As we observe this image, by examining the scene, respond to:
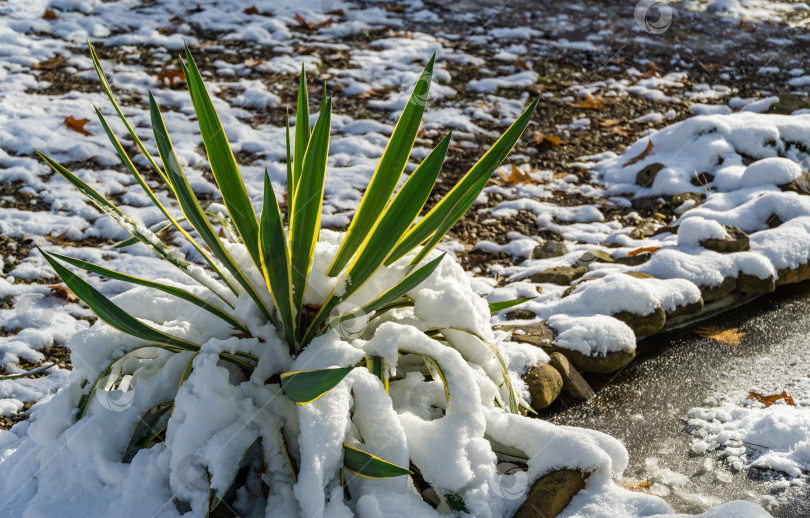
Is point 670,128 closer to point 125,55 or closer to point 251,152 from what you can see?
point 251,152

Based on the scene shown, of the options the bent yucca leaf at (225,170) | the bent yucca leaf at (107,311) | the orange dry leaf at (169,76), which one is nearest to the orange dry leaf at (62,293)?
the bent yucca leaf at (107,311)

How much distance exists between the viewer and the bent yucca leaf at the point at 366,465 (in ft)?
4.61

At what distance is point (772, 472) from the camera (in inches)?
77.2

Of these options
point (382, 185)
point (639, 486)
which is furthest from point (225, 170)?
point (639, 486)

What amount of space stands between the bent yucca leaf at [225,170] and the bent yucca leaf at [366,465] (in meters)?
0.49

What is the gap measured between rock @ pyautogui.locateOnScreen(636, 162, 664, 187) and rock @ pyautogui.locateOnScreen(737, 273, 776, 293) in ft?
3.97

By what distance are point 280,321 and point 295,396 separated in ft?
1.08

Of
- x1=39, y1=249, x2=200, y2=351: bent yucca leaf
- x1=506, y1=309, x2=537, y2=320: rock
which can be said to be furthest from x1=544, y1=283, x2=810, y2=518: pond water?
x1=39, y1=249, x2=200, y2=351: bent yucca leaf

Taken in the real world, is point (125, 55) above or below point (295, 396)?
below

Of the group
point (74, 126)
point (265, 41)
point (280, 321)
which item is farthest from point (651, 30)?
point (280, 321)

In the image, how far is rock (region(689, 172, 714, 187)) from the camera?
154 inches

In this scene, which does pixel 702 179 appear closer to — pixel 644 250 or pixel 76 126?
pixel 644 250

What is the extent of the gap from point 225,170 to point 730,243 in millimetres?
2336

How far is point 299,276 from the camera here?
1599 millimetres
